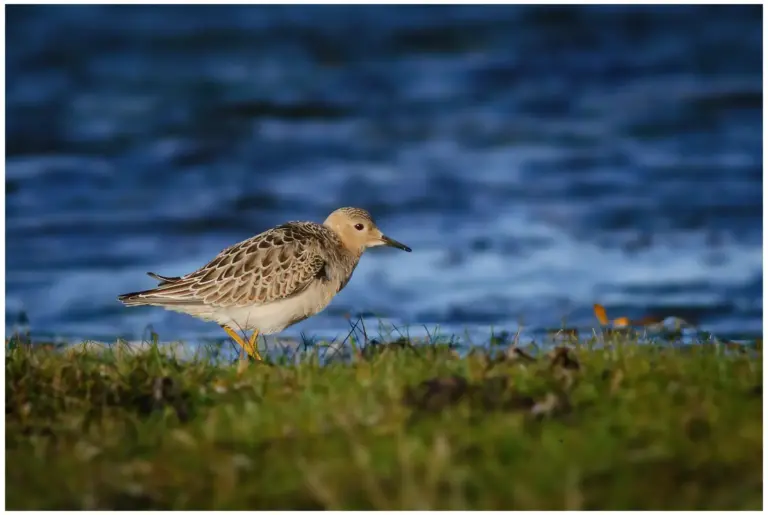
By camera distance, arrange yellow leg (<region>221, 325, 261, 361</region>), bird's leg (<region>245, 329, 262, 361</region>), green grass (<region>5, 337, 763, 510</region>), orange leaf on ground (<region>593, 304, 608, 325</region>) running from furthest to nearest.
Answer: orange leaf on ground (<region>593, 304, 608, 325</region>) < yellow leg (<region>221, 325, 261, 361</region>) < bird's leg (<region>245, 329, 262, 361</region>) < green grass (<region>5, 337, 763, 510</region>)

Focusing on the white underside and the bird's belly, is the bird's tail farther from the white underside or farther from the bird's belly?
the bird's belly

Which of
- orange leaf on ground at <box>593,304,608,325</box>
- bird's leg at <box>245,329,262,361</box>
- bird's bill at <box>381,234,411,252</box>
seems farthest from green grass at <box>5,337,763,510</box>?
bird's bill at <box>381,234,411,252</box>

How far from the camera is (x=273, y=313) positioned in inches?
389

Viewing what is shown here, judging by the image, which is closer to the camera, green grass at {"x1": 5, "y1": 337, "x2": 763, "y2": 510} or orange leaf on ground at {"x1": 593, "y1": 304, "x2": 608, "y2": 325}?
green grass at {"x1": 5, "y1": 337, "x2": 763, "y2": 510}

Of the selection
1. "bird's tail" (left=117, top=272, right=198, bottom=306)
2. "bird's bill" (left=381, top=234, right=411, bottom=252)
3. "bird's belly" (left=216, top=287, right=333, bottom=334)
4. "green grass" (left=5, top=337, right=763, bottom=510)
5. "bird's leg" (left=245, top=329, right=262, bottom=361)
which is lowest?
"green grass" (left=5, top=337, right=763, bottom=510)

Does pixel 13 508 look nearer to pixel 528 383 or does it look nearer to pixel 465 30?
pixel 528 383

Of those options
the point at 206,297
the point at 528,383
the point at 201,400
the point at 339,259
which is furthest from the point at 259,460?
the point at 339,259

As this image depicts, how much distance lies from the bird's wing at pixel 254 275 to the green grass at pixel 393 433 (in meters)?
2.04

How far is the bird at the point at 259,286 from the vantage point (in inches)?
391

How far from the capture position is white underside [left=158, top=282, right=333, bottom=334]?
988cm

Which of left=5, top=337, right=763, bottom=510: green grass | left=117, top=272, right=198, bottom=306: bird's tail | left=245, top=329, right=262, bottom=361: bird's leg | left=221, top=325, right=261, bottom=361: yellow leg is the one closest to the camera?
left=5, top=337, right=763, bottom=510: green grass

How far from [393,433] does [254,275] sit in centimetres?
416

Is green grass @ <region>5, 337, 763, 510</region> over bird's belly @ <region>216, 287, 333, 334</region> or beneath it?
beneath

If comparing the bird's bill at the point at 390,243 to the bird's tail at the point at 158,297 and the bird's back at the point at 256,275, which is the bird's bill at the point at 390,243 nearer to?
the bird's back at the point at 256,275
